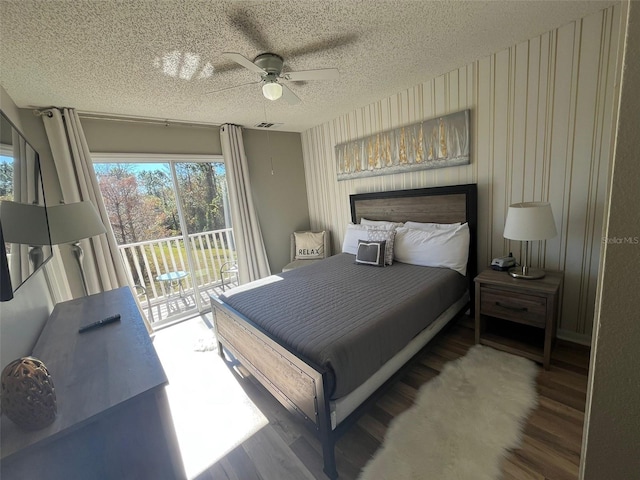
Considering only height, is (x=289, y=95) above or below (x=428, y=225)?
above

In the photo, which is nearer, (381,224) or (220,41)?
(220,41)

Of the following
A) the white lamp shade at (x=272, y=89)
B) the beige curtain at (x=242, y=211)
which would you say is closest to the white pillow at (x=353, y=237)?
the beige curtain at (x=242, y=211)

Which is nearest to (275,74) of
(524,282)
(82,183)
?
(82,183)

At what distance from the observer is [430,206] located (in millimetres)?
2854

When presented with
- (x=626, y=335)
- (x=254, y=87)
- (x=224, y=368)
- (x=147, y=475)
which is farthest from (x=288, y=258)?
(x=626, y=335)

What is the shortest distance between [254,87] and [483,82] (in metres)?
2.04

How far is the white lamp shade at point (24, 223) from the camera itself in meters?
1.06

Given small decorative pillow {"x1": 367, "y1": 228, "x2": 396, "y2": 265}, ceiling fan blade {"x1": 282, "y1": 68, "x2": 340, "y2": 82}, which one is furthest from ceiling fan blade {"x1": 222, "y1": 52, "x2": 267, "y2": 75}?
small decorative pillow {"x1": 367, "y1": 228, "x2": 396, "y2": 265}

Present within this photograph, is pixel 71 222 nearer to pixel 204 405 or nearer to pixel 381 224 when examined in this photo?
pixel 204 405

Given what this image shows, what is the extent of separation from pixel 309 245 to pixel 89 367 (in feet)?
10.0

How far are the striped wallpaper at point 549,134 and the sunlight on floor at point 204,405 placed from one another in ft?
8.26

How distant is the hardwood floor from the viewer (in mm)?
1356

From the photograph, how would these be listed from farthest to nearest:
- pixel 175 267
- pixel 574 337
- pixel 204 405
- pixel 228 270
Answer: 1. pixel 228 270
2. pixel 175 267
3. pixel 574 337
4. pixel 204 405

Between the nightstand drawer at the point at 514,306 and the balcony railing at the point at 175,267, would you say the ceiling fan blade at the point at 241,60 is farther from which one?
the balcony railing at the point at 175,267
